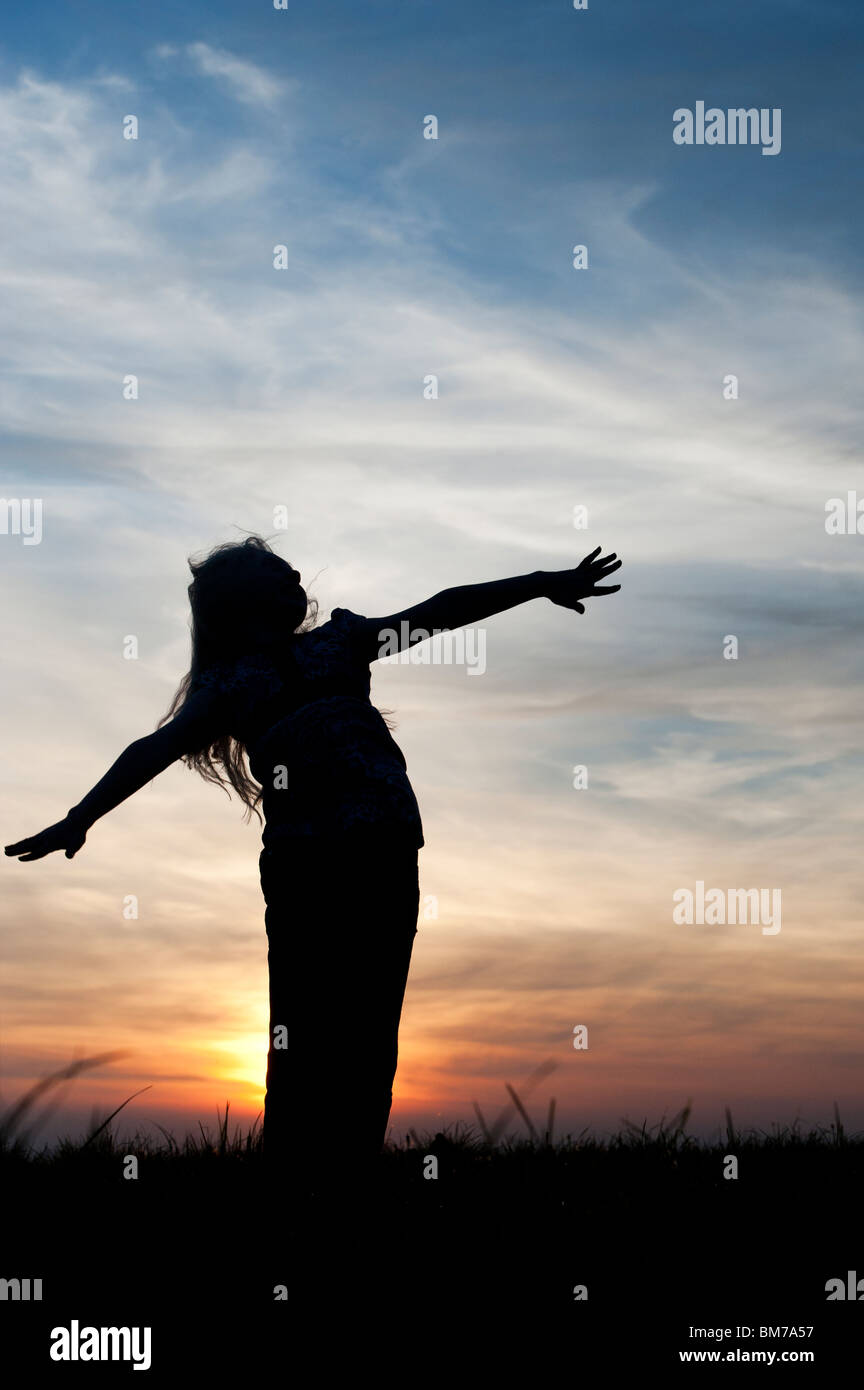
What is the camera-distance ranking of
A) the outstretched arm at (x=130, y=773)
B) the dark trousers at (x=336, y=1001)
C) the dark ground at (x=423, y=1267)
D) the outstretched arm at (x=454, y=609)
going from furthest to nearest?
1. the outstretched arm at (x=454, y=609)
2. the outstretched arm at (x=130, y=773)
3. the dark trousers at (x=336, y=1001)
4. the dark ground at (x=423, y=1267)

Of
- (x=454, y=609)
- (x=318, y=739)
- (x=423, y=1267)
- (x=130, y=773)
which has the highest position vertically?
(x=454, y=609)

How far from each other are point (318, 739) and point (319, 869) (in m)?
0.56

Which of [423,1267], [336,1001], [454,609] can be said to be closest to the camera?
[423,1267]

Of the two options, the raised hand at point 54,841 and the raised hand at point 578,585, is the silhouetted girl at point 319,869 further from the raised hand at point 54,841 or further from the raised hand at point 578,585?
the raised hand at point 578,585

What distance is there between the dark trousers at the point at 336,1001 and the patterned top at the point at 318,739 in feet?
0.35

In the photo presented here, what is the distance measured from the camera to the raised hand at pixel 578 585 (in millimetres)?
6312

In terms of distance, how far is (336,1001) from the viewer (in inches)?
217

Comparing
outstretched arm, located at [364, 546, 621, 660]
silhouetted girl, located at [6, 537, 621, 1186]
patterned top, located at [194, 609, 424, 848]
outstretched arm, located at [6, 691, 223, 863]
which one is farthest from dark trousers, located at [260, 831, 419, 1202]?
outstretched arm, located at [364, 546, 621, 660]

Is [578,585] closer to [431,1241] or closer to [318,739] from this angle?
[318,739]

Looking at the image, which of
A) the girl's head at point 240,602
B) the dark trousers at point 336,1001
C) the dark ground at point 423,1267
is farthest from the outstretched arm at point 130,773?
the dark ground at point 423,1267

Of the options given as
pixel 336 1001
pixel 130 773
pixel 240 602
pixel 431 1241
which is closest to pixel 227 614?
pixel 240 602
